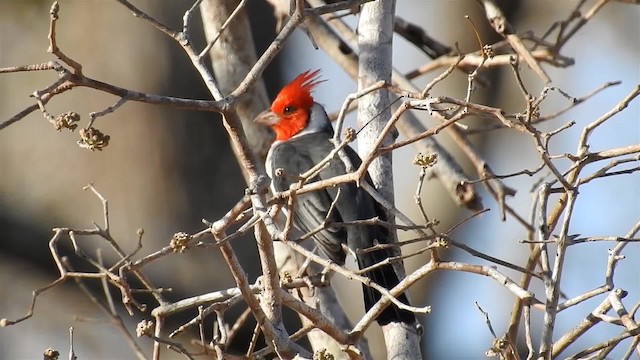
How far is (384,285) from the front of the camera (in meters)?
4.32

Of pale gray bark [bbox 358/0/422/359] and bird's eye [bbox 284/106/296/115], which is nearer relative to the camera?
pale gray bark [bbox 358/0/422/359]

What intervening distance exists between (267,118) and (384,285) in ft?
5.61

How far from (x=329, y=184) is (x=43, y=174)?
504 cm

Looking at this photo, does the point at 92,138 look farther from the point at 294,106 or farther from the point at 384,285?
the point at 294,106

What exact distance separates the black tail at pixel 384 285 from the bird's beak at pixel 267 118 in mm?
1415

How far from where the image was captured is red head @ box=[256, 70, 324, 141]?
5.78 metres

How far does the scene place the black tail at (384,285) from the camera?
382 centimetres

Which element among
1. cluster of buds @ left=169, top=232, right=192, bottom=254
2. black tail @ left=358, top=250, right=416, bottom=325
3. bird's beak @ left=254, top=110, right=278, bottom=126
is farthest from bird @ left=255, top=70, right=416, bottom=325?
cluster of buds @ left=169, top=232, right=192, bottom=254

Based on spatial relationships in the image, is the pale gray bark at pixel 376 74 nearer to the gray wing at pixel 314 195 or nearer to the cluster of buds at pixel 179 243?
the gray wing at pixel 314 195

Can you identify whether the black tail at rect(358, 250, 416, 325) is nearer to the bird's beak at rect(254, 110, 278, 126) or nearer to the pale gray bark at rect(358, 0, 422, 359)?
the pale gray bark at rect(358, 0, 422, 359)

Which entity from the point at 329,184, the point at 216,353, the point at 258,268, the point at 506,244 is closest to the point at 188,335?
the point at 258,268

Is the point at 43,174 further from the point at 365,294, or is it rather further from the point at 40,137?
the point at 365,294

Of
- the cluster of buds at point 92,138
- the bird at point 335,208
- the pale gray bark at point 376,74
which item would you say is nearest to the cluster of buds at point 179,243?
the cluster of buds at point 92,138

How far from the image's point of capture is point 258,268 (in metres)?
6.74
